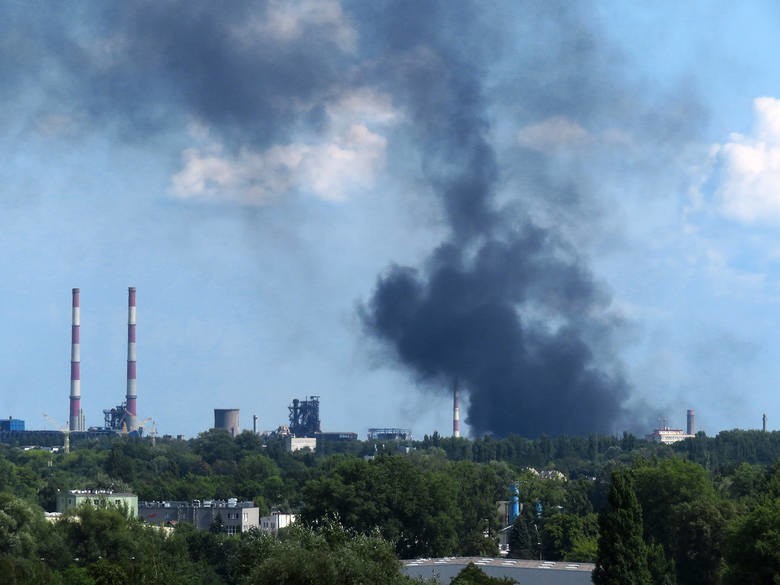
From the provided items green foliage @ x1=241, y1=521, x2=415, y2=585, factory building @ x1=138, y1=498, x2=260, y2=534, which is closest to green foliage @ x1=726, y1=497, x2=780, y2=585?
green foliage @ x1=241, y1=521, x2=415, y2=585

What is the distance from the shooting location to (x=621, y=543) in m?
52.7

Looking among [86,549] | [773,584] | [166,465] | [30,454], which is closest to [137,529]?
[86,549]

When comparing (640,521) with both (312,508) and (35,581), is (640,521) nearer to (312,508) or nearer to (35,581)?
(35,581)

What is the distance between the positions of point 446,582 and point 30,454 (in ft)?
409

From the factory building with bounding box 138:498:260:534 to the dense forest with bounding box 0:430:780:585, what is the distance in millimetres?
3206

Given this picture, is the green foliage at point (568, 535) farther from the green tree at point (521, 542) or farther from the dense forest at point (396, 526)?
the green tree at point (521, 542)

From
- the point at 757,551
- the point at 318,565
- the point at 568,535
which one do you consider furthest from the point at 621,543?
the point at 568,535

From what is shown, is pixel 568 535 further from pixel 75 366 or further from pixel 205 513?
pixel 75 366

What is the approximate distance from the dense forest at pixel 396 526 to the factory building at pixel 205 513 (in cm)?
321

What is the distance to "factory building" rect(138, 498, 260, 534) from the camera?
100m

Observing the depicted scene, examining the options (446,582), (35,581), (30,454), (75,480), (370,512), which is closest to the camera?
(35,581)

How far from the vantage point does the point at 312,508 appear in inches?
3049

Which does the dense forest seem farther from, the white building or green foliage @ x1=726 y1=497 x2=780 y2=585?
the white building

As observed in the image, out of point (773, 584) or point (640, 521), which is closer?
point (773, 584)
